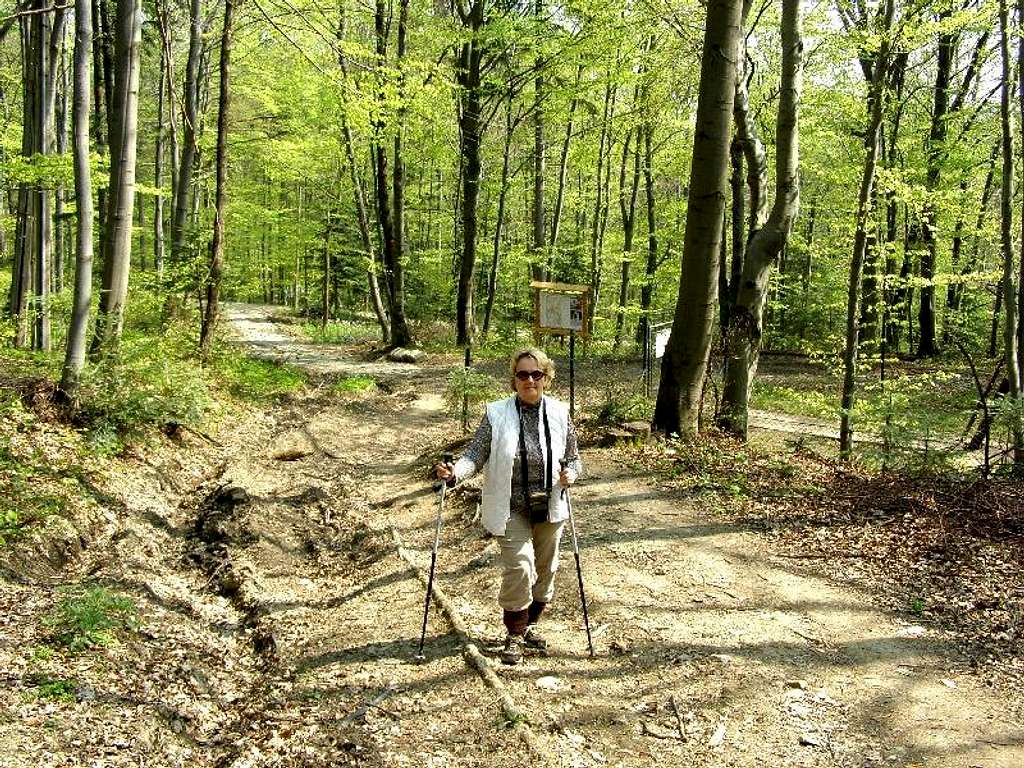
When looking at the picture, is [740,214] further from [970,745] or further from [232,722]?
[232,722]

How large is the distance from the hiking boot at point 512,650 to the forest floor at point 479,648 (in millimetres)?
101

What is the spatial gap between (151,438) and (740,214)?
36.8 feet

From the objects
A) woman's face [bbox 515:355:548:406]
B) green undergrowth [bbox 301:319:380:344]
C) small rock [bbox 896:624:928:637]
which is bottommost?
small rock [bbox 896:624:928:637]

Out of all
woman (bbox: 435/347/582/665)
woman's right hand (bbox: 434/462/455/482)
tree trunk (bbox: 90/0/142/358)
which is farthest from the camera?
tree trunk (bbox: 90/0/142/358)

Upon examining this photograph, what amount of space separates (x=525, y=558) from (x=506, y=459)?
2.26ft

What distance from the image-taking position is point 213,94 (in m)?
30.0

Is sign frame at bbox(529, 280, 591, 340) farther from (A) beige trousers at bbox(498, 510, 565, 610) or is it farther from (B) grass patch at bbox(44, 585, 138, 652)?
(B) grass patch at bbox(44, 585, 138, 652)

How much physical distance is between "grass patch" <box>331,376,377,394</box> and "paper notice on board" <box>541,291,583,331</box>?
18.4ft

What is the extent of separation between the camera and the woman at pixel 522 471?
15.2ft

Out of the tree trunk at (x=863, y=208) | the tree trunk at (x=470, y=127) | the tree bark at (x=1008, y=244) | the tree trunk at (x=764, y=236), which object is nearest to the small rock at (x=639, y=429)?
the tree trunk at (x=764, y=236)

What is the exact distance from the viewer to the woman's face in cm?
470

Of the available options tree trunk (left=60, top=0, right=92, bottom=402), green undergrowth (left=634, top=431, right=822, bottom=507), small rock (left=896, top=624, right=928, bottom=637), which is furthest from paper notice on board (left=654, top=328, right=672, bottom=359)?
tree trunk (left=60, top=0, right=92, bottom=402)

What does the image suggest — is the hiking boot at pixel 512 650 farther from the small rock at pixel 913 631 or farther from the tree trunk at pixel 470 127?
the tree trunk at pixel 470 127

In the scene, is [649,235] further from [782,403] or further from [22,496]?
[22,496]
